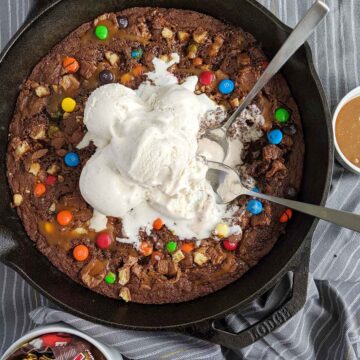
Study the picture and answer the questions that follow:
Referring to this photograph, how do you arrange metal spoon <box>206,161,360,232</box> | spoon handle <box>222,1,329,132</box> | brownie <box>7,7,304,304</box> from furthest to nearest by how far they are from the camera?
brownie <box>7,7,304,304</box> → metal spoon <box>206,161,360,232</box> → spoon handle <box>222,1,329,132</box>

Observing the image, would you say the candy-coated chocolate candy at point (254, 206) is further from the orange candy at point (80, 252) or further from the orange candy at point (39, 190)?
the orange candy at point (39, 190)

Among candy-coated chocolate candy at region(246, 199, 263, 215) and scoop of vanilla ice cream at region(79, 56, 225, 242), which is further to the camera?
candy-coated chocolate candy at region(246, 199, 263, 215)

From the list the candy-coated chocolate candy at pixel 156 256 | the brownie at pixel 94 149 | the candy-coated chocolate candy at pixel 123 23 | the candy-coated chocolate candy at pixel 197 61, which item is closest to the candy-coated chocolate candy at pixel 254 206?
the brownie at pixel 94 149

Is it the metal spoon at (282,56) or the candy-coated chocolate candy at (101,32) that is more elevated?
the metal spoon at (282,56)

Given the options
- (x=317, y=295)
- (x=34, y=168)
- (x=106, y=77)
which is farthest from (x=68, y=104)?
(x=317, y=295)

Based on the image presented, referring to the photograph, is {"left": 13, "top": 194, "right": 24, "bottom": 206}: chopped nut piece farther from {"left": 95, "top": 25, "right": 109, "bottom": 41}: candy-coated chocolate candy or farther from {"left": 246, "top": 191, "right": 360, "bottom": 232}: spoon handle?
{"left": 246, "top": 191, "right": 360, "bottom": 232}: spoon handle

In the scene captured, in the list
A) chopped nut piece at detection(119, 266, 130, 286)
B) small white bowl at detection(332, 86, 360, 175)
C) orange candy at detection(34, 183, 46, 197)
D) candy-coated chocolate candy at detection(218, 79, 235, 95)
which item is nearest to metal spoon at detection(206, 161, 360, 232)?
candy-coated chocolate candy at detection(218, 79, 235, 95)

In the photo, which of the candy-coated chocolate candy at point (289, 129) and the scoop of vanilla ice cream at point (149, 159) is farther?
the candy-coated chocolate candy at point (289, 129)

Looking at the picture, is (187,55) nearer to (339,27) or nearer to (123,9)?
(123,9)
